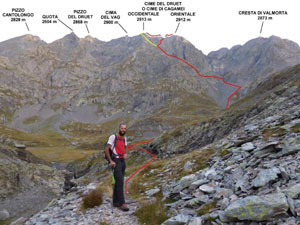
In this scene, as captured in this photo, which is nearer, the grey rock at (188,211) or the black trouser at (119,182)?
the grey rock at (188,211)

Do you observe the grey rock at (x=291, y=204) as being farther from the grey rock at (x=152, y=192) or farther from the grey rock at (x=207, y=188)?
the grey rock at (x=152, y=192)

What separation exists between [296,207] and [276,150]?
4.87 m

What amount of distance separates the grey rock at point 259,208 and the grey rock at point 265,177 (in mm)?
1154

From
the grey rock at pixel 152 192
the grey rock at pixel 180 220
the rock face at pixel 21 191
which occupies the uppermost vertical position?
the grey rock at pixel 180 220

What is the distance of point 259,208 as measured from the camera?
20.7 ft

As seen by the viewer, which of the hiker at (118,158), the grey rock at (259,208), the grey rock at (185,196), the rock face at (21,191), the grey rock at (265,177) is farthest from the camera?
the rock face at (21,191)

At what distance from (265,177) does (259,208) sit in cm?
186

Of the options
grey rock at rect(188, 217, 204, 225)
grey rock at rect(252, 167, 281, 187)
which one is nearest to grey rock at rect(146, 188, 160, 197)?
grey rock at rect(188, 217, 204, 225)

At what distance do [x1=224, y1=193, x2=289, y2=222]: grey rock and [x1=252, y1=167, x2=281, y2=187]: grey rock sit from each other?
1154 mm

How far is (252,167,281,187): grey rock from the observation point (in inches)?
301

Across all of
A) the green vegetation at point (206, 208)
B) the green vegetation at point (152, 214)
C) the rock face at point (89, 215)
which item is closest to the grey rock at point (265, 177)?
the green vegetation at point (206, 208)

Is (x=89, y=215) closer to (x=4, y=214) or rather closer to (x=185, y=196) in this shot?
(x=185, y=196)

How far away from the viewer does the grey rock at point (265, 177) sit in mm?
7648

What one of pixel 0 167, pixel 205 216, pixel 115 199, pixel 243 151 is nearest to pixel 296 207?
pixel 205 216
